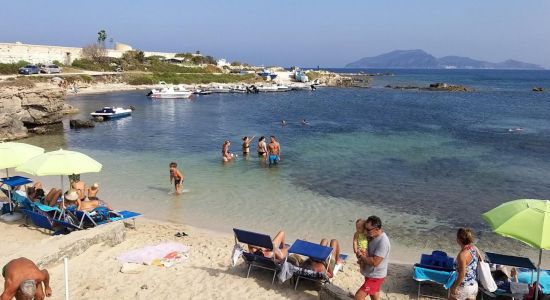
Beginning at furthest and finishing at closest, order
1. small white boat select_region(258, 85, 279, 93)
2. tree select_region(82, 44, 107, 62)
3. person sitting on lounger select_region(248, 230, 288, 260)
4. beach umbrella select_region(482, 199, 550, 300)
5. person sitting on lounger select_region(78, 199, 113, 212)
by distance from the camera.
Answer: tree select_region(82, 44, 107, 62), small white boat select_region(258, 85, 279, 93), person sitting on lounger select_region(78, 199, 113, 212), person sitting on lounger select_region(248, 230, 288, 260), beach umbrella select_region(482, 199, 550, 300)

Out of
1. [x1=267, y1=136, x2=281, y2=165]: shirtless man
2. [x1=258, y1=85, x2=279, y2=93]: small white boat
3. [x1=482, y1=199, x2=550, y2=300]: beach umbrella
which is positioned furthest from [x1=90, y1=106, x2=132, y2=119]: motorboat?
[x1=258, y1=85, x2=279, y2=93]: small white boat

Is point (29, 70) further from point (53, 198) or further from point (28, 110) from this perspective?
point (53, 198)

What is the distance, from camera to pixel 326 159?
838 inches

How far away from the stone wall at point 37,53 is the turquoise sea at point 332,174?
50.0 meters

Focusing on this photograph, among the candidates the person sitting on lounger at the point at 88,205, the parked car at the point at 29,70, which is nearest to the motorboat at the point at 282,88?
the parked car at the point at 29,70

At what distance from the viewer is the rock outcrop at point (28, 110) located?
2567cm

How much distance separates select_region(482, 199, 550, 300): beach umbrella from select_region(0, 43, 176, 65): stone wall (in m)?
81.8

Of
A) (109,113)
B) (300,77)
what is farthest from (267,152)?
(300,77)

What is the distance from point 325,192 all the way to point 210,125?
2056 centimetres

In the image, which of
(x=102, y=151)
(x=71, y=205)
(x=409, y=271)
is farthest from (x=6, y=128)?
(x=409, y=271)

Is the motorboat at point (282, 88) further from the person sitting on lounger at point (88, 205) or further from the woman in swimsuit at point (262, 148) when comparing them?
the person sitting on lounger at point (88, 205)

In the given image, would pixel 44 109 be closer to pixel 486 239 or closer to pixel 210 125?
pixel 210 125

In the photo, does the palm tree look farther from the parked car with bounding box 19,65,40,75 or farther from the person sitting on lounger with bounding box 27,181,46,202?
the person sitting on lounger with bounding box 27,181,46,202

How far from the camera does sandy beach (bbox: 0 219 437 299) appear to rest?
301 inches
